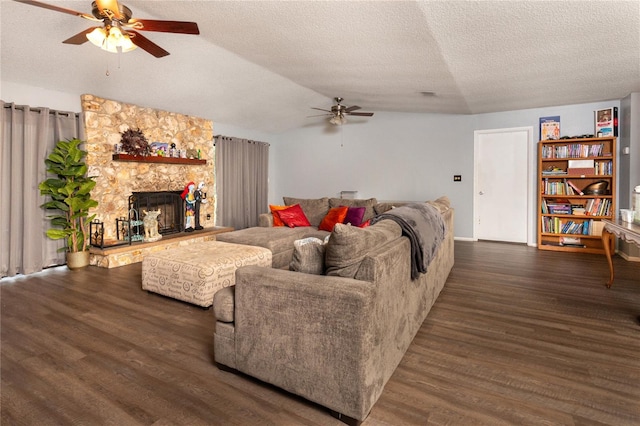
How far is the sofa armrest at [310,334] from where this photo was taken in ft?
5.05

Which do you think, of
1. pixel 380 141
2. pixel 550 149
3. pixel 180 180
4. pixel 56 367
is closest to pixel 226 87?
pixel 180 180

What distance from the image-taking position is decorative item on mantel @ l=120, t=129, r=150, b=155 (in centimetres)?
495

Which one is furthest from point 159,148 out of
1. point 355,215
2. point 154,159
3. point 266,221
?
point 355,215

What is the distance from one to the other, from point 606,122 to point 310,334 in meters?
6.09

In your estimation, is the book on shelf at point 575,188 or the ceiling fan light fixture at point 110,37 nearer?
the ceiling fan light fixture at point 110,37

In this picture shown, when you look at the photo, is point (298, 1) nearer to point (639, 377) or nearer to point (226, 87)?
point (226, 87)

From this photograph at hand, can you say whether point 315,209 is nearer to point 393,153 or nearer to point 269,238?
point 269,238

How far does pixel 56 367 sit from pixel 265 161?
631 cm

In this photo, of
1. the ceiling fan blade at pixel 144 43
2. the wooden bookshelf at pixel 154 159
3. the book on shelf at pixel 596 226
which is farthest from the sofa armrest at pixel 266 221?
the book on shelf at pixel 596 226

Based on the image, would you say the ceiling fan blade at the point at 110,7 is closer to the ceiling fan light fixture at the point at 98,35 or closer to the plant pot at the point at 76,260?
the ceiling fan light fixture at the point at 98,35

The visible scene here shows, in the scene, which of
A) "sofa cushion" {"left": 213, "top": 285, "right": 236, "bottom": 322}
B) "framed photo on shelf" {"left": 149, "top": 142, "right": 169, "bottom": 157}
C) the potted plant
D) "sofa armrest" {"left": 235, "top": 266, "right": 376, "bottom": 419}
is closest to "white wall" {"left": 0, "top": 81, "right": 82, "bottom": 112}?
the potted plant

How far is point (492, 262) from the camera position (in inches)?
183

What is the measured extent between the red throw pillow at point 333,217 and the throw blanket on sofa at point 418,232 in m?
2.06

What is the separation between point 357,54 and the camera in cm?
365
